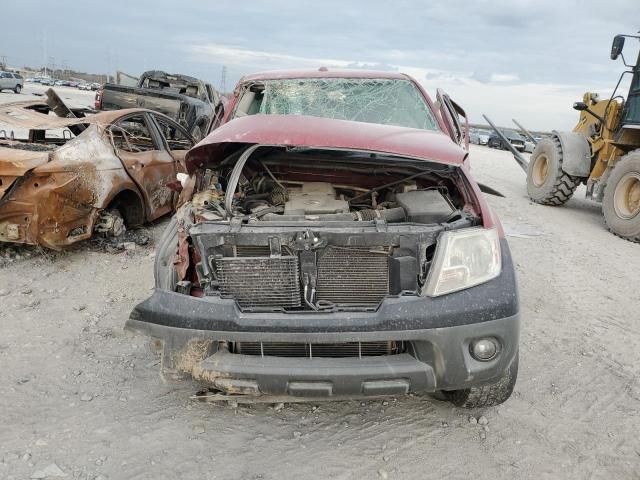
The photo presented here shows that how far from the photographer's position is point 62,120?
5.11m

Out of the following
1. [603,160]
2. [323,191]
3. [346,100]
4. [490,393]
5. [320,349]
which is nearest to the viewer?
[320,349]

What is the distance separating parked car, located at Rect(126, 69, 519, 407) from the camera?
222 cm

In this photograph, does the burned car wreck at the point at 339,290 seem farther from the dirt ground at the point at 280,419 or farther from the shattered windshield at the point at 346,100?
the shattered windshield at the point at 346,100

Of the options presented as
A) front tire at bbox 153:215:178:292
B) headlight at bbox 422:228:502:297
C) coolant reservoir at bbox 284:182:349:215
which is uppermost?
coolant reservoir at bbox 284:182:349:215

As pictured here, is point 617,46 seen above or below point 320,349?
above

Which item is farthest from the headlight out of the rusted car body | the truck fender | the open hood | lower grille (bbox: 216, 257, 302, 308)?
the truck fender

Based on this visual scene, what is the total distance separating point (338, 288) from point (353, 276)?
0.31 ft

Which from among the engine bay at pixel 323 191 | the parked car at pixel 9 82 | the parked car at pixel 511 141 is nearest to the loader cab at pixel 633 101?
the engine bay at pixel 323 191

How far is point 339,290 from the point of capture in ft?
8.23

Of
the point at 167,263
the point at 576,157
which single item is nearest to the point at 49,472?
the point at 167,263

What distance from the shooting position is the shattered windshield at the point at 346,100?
3934 millimetres

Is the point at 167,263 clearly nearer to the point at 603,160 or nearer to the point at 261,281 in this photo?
the point at 261,281

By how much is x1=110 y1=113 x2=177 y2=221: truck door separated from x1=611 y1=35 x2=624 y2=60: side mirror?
20.2ft

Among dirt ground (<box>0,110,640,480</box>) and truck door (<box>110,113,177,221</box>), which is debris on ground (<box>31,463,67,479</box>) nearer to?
dirt ground (<box>0,110,640,480</box>)
